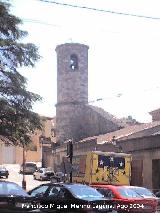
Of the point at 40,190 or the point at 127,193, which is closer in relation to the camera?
the point at 40,190

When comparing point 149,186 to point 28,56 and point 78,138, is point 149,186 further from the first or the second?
point 78,138

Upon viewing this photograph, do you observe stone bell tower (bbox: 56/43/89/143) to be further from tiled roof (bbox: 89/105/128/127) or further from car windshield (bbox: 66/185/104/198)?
car windshield (bbox: 66/185/104/198)

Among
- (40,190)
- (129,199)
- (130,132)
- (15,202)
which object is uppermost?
(130,132)

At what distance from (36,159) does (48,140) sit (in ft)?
19.3

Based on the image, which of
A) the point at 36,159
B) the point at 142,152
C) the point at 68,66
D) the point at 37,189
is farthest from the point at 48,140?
the point at 37,189

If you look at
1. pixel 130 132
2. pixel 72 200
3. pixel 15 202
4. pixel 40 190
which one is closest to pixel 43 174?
pixel 130 132

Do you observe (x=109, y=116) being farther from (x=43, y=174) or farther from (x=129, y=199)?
(x=129, y=199)

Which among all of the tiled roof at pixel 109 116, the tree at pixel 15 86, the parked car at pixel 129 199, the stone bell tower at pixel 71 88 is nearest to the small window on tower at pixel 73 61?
the stone bell tower at pixel 71 88

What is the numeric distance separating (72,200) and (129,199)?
344 cm

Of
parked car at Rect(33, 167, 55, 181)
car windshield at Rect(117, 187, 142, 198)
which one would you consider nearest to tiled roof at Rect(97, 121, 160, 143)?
parked car at Rect(33, 167, 55, 181)

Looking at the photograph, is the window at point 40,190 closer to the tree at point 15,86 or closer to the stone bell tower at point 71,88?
the tree at point 15,86

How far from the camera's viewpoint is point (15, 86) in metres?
30.0

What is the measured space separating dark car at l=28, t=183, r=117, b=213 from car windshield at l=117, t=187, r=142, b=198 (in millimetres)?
2431

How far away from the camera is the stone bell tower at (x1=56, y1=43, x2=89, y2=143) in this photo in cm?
7650
